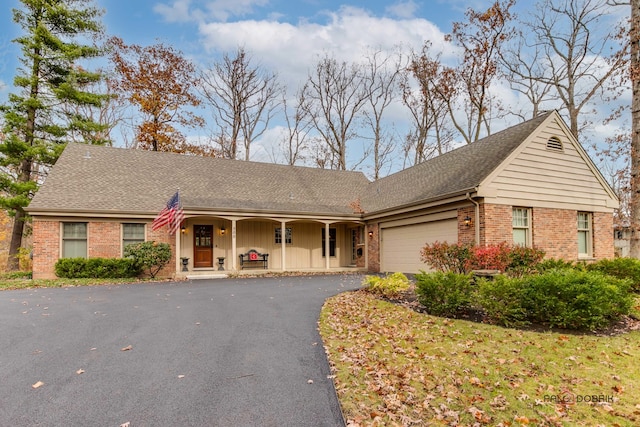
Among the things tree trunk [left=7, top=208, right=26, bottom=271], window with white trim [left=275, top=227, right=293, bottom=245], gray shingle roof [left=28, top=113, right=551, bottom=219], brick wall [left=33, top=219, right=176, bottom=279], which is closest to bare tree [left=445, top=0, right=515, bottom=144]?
gray shingle roof [left=28, top=113, right=551, bottom=219]

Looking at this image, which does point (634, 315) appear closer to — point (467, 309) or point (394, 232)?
point (467, 309)

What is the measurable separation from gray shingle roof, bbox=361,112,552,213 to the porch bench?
17.8ft

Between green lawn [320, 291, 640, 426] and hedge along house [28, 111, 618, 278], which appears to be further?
hedge along house [28, 111, 618, 278]

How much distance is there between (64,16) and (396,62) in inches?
850

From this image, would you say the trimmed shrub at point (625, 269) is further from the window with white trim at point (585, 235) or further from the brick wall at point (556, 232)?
the window with white trim at point (585, 235)

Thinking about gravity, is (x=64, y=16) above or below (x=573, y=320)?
above

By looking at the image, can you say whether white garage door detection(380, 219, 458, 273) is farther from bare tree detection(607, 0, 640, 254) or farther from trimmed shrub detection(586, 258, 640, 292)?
bare tree detection(607, 0, 640, 254)

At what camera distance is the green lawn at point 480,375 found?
347 cm

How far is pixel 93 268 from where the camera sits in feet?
44.4

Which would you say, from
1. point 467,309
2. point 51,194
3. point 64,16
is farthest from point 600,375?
point 64,16

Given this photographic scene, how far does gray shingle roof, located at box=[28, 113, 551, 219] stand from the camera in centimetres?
1377

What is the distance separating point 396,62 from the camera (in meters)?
28.9

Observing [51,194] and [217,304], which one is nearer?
[217,304]

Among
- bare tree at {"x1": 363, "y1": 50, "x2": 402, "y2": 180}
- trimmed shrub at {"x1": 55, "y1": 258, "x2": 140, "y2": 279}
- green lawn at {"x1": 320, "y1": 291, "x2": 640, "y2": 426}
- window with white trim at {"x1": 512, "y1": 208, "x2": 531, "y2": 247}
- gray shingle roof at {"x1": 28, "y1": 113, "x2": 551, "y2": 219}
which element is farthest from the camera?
bare tree at {"x1": 363, "y1": 50, "x2": 402, "y2": 180}
